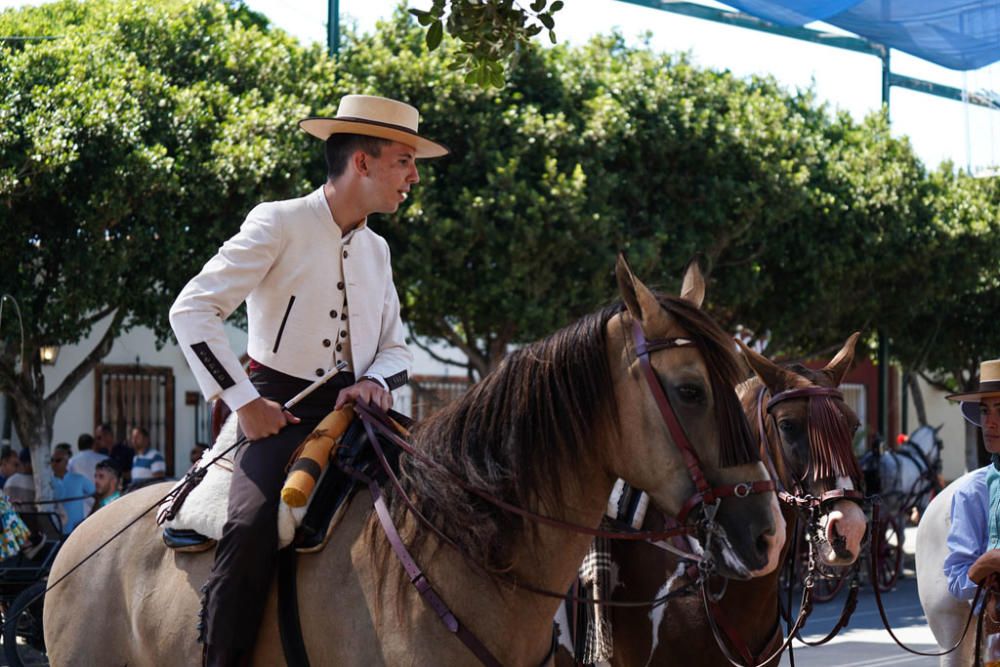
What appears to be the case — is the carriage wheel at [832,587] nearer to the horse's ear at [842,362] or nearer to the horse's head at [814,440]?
the horse's head at [814,440]

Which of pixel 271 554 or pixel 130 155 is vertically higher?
pixel 130 155

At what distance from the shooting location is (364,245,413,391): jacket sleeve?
4.31 metres

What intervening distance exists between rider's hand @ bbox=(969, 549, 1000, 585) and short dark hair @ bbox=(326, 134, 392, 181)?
2.95 m

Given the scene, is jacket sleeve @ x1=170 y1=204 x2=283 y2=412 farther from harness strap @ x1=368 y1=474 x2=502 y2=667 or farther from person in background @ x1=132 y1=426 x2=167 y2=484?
person in background @ x1=132 y1=426 x2=167 y2=484

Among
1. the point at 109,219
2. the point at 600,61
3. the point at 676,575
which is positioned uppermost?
the point at 600,61

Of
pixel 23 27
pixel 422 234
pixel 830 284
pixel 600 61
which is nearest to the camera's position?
pixel 422 234

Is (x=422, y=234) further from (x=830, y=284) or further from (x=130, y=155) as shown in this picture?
(x=830, y=284)

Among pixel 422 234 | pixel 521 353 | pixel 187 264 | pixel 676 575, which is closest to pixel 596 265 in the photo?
pixel 422 234

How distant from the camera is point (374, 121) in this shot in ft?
13.6

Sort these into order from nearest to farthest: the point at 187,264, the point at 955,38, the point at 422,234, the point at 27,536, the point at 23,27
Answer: the point at 955,38 → the point at 27,536 → the point at 187,264 → the point at 422,234 → the point at 23,27

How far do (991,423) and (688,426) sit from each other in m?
→ 2.57

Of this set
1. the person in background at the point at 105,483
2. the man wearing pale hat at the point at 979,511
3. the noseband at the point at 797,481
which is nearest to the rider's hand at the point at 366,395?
the noseband at the point at 797,481

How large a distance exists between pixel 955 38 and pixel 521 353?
13.8ft

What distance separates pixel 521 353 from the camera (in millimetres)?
3830
